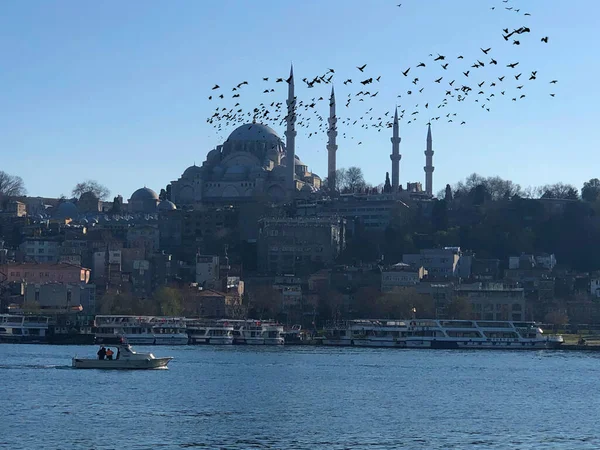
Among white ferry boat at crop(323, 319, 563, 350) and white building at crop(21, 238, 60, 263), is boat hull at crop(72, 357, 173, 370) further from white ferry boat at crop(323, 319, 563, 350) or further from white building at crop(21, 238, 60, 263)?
white building at crop(21, 238, 60, 263)

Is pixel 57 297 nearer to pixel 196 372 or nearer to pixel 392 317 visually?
pixel 392 317

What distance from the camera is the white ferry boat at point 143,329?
260 feet

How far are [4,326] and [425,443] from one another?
155 ft

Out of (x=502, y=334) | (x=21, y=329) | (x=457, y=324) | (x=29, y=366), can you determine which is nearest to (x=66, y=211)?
(x=21, y=329)

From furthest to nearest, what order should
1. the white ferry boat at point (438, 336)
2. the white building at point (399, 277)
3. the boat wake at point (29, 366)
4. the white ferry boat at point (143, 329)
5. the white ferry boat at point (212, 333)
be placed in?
the white building at point (399, 277) → the white ferry boat at point (212, 333) → the white ferry boat at point (438, 336) → the white ferry boat at point (143, 329) → the boat wake at point (29, 366)

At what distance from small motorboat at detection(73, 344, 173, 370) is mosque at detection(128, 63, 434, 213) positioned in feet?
221

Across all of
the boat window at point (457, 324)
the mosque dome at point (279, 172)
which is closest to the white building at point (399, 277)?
the boat window at point (457, 324)

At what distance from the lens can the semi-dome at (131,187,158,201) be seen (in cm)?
13938

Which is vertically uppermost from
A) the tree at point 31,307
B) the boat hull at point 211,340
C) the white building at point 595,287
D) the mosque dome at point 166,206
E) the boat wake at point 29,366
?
the mosque dome at point 166,206

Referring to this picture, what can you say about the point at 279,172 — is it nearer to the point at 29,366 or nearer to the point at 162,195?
the point at 162,195

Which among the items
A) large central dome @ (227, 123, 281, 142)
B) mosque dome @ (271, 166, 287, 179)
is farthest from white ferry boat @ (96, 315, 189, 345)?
large central dome @ (227, 123, 281, 142)

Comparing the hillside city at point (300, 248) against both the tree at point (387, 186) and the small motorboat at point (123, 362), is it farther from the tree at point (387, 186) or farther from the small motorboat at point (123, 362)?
the small motorboat at point (123, 362)

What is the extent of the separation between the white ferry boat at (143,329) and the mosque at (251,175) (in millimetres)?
43220

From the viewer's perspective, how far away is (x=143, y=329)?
80250 mm
